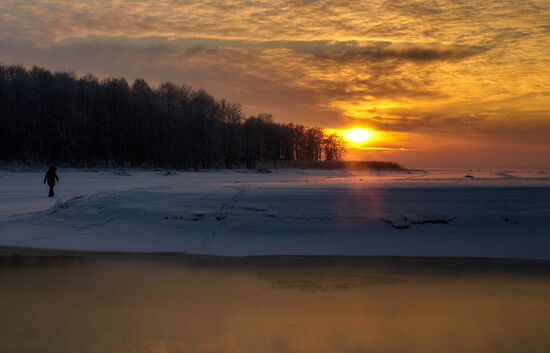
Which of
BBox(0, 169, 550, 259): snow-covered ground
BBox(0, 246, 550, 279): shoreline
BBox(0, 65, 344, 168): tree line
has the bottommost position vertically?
BBox(0, 246, 550, 279): shoreline

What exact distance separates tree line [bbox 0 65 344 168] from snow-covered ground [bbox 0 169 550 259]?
179 feet

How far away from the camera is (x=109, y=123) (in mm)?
74375

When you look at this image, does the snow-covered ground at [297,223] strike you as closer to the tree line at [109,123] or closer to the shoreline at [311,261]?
the shoreline at [311,261]

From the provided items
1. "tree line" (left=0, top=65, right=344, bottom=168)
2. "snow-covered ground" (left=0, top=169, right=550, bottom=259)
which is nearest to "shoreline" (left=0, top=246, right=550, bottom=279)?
"snow-covered ground" (left=0, top=169, right=550, bottom=259)

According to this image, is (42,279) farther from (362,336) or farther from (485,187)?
(485,187)

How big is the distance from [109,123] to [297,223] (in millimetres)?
65600

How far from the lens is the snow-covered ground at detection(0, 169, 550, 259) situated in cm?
1310

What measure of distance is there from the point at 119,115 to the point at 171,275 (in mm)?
70324

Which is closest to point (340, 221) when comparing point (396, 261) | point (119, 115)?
point (396, 261)

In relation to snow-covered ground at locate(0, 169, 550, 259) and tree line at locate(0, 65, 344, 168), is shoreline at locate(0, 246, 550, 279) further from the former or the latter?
tree line at locate(0, 65, 344, 168)

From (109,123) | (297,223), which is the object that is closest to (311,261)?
(297,223)

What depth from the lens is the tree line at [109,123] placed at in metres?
69.0

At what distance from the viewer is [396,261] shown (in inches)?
460

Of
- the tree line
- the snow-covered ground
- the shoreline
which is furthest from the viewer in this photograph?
the tree line
